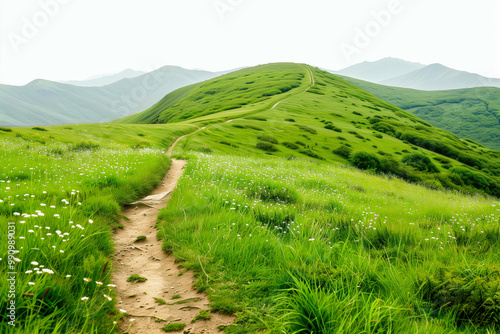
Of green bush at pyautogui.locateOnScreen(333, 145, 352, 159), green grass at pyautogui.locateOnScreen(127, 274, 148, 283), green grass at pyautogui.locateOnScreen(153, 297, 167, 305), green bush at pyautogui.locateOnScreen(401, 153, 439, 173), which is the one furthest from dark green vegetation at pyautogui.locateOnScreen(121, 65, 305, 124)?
green grass at pyautogui.locateOnScreen(153, 297, 167, 305)

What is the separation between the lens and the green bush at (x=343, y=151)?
186ft

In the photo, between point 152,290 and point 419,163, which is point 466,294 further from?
point 419,163

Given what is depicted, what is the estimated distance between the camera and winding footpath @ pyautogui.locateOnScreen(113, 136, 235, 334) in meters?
3.80

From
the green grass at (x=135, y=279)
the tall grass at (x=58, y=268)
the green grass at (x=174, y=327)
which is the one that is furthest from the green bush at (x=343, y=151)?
the green grass at (x=174, y=327)

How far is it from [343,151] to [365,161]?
17.8 ft

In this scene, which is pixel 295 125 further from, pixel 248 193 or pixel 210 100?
pixel 210 100

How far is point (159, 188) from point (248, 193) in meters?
4.93

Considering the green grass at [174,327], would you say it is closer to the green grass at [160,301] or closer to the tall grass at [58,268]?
the green grass at [160,301]

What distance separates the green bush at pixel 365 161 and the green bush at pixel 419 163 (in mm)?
10165

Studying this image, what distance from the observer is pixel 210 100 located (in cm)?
12731

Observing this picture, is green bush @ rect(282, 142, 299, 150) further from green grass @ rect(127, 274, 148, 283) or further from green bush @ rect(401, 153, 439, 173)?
green grass @ rect(127, 274, 148, 283)

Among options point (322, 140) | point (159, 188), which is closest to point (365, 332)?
point (159, 188)

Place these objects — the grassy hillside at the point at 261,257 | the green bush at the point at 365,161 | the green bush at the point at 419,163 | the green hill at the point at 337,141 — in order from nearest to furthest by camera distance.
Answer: the grassy hillside at the point at 261,257
the green hill at the point at 337,141
the green bush at the point at 365,161
the green bush at the point at 419,163

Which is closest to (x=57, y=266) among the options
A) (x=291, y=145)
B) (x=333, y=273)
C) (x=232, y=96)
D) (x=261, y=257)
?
(x=261, y=257)
